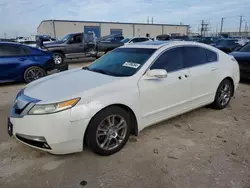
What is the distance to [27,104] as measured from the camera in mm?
2707

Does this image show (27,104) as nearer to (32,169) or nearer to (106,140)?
(32,169)

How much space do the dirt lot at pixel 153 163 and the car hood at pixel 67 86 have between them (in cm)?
86

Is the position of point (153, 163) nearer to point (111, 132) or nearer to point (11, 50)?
point (111, 132)

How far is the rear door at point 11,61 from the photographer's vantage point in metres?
6.94

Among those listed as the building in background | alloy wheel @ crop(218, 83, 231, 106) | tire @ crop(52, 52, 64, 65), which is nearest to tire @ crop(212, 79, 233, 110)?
alloy wheel @ crop(218, 83, 231, 106)

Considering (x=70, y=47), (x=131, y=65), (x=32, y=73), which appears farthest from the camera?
(x=70, y=47)

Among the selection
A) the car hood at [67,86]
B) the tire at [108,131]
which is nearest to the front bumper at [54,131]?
the tire at [108,131]

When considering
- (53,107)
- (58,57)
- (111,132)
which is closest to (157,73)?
(111,132)

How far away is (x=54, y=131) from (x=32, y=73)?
5.53m

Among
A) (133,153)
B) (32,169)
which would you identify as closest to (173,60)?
(133,153)

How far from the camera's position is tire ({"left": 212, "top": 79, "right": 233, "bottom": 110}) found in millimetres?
4506

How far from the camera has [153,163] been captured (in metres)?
2.80

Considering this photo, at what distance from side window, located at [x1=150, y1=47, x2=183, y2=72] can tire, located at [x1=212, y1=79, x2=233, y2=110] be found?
1.31 metres

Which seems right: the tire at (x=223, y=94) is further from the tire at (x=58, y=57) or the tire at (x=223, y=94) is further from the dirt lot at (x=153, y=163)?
the tire at (x=58, y=57)
